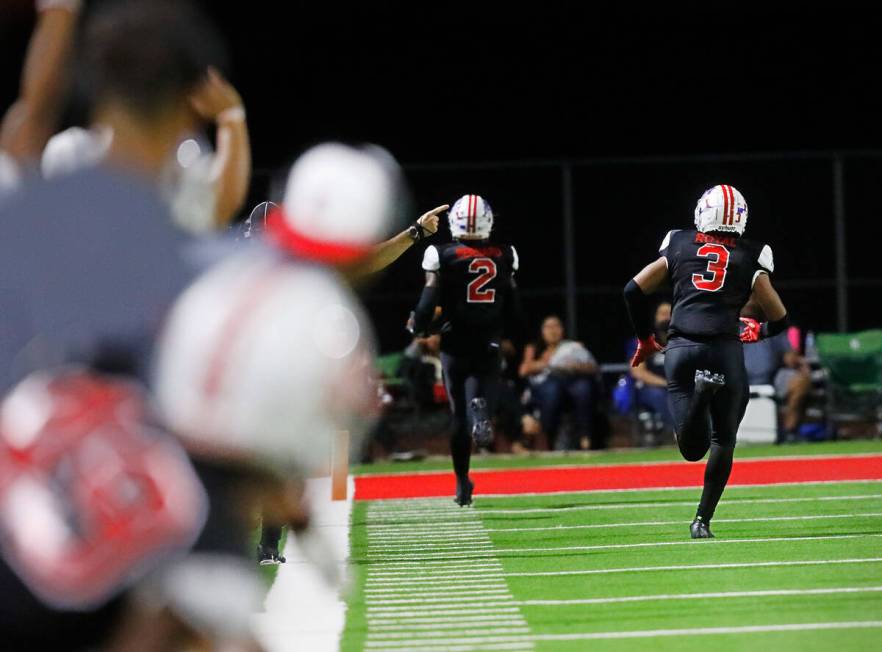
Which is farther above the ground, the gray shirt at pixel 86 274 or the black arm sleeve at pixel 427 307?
the gray shirt at pixel 86 274

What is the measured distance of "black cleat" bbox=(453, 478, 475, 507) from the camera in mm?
11859

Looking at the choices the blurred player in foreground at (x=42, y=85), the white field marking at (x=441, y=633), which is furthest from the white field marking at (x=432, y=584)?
the blurred player in foreground at (x=42, y=85)

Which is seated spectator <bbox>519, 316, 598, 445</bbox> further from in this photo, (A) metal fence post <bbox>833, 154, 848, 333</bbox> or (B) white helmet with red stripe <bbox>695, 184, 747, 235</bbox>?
(B) white helmet with red stripe <bbox>695, 184, 747, 235</bbox>

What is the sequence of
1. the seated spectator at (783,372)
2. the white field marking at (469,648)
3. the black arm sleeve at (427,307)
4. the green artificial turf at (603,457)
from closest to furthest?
the white field marking at (469,648)
the black arm sleeve at (427,307)
the green artificial turf at (603,457)
the seated spectator at (783,372)

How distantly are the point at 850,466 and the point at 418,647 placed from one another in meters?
9.48

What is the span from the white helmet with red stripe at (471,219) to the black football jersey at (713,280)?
271 cm

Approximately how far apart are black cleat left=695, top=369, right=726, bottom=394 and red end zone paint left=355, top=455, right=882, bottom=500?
4251 mm

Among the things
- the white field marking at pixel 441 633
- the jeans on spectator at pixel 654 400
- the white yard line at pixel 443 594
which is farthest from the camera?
the jeans on spectator at pixel 654 400

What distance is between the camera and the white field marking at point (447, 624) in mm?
6344

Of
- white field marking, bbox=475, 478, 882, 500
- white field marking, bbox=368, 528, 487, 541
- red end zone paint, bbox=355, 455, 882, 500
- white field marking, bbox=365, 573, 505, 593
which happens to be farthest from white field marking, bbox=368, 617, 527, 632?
red end zone paint, bbox=355, 455, 882, 500

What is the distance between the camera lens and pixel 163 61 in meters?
2.71

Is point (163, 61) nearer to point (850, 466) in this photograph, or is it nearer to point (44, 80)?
point (44, 80)

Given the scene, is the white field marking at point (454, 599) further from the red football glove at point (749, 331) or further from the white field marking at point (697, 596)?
the red football glove at point (749, 331)

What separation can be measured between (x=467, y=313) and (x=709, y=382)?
10.3ft
